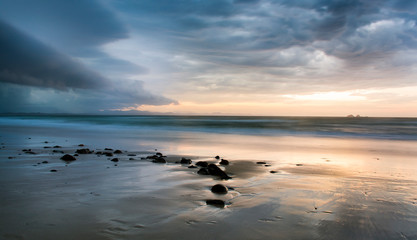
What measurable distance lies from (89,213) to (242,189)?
4.01 meters

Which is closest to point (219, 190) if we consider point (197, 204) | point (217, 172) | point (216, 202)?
point (216, 202)

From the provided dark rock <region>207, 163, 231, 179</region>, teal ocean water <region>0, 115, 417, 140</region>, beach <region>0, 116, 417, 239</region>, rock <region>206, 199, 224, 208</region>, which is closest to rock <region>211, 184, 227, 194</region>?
beach <region>0, 116, 417, 239</region>

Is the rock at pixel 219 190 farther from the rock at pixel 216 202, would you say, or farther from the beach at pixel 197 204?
the rock at pixel 216 202

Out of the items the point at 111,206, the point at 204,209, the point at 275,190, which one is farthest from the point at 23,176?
the point at 275,190

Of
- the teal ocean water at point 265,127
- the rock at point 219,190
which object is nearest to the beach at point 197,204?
the rock at point 219,190

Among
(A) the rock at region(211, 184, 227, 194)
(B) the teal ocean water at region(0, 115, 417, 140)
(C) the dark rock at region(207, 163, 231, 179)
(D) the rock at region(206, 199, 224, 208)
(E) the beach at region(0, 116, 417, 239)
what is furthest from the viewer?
(B) the teal ocean water at region(0, 115, 417, 140)

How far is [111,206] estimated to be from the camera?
18.7ft

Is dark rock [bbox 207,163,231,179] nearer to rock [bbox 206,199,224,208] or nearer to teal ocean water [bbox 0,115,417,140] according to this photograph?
rock [bbox 206,199,224,208]

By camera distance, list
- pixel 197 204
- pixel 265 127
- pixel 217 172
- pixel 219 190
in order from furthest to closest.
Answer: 1. pixel 265 127
2. pixel 217 172
3. pixel 219 190
4. pixel 197 204

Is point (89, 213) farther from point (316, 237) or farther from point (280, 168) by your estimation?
point (280, 168)

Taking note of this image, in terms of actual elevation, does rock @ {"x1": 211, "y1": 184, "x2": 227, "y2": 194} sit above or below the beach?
above

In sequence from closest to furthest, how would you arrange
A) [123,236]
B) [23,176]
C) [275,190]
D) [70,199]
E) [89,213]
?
[123,236], [89,213], [70,199], [275,190], [23,176]

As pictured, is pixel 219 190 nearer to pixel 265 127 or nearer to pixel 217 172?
pixel 217 172

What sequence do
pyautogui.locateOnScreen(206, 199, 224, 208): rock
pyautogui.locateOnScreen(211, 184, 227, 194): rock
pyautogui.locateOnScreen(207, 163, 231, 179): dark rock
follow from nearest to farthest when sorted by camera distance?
pyautogui.locateOnScreen(206, 199, 224, 208): rock < pyautogui.locateOnScreen(211, 184, 227, 194): rock < pyautogui.locateOnScreen(207, 163, 231, 179): dark rock
